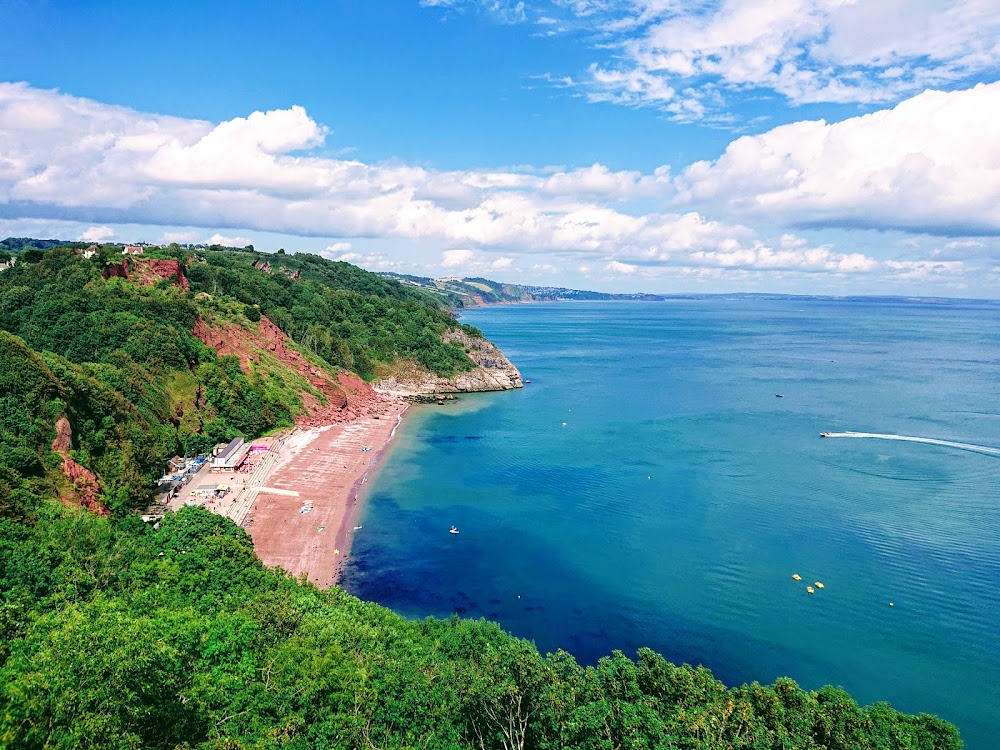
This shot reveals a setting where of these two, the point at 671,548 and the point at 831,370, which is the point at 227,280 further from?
the point at 831,370

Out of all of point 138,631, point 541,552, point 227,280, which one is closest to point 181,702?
point 138,631

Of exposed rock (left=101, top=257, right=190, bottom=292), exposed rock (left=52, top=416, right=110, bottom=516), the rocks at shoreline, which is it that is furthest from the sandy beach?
exposed rock (left=101, top=257, right=190, bottom=292)

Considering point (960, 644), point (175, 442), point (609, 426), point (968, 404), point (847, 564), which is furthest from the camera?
point (968, 404)

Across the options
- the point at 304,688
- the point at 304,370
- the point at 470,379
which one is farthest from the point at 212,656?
the point at 470,379

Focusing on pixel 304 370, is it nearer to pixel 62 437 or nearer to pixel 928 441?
pixel 62 437

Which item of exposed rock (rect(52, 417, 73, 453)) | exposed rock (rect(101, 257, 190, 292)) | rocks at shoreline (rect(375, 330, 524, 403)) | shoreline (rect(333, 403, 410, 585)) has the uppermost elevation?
exposed rock (rect(101, 257, 190, 292))

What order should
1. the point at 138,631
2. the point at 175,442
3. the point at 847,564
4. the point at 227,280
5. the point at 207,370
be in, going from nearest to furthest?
1. the point at 138,631
2. the point at 847,564
3. the point at 175,442
4. the point at 207,370
5. the point at 227,280

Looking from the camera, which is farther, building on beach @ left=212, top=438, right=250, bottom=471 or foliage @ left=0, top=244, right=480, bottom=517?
building on beach @ left=212, top=438, right=250, bottom=471

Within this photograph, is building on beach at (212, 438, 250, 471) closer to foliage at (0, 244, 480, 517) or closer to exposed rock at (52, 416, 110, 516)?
foliage at (0, 244, 480, 517)

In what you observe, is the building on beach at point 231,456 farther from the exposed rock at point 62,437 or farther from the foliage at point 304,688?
the foliage at point 304,688
